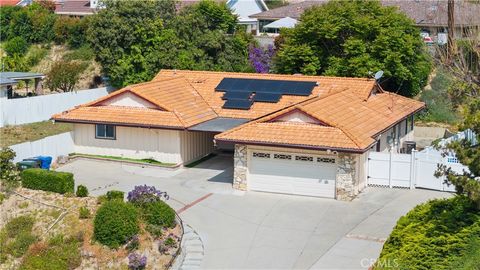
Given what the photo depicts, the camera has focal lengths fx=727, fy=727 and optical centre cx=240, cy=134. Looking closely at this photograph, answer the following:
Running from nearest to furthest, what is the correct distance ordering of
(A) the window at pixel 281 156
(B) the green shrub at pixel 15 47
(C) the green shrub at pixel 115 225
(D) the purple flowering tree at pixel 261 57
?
(C) the green shrub at pixel 115 225 < (A) the window at pixel 281 156 < (D) the purple flowering tree at pixel 261 57 < (B) the green shrub at pixel 15 47

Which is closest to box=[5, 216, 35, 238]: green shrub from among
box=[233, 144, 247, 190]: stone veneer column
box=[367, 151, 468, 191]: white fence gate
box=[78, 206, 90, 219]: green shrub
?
box=[78, 206, 90, 219]: green shrub

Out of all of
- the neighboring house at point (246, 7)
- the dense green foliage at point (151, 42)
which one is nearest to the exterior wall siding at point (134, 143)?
the dense green foliage at point (151, 42)

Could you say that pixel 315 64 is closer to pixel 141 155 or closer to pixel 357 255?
pixel 141 155

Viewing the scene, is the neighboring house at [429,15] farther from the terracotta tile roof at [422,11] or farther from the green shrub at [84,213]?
the green shrub at [84,213]

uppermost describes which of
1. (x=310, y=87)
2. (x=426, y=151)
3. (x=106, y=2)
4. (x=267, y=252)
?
(x=106, y=2)

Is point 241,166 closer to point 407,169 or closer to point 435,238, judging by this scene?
point 407,169

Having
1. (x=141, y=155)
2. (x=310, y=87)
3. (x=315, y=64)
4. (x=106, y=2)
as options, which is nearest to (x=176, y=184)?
(x=141, y=155)

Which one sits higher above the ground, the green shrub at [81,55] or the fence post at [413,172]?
the green shrub at [81,55]
